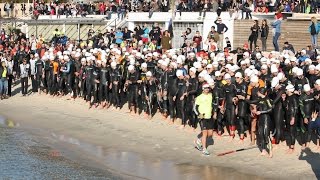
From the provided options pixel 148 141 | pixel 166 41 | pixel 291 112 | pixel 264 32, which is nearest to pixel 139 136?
pixel 148 141

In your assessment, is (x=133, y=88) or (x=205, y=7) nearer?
(x=133, y=88)

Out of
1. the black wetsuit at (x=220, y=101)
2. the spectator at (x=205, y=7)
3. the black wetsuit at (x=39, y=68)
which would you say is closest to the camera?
the black wetsuit at (x=220, y=101)

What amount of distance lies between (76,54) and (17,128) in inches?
200

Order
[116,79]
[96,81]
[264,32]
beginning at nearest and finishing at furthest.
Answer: [116,79] < [96,81] < [264,32]

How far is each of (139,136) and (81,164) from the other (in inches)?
150

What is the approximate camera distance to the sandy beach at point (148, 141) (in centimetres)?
1911

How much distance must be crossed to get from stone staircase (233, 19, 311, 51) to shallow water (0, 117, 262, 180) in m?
12.8

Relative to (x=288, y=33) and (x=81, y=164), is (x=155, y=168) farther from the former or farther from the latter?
(x=288, y=33)

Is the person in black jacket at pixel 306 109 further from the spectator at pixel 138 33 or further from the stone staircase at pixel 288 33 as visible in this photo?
the spectator at pixel 138 33

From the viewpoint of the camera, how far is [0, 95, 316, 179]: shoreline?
1941 centimetres

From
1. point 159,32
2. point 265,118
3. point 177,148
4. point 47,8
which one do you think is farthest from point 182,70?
point 47,8

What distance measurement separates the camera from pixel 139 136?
2409 centimetres

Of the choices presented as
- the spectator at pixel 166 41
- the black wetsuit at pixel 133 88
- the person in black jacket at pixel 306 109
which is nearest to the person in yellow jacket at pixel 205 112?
the person in black jacket at pixel 306 109

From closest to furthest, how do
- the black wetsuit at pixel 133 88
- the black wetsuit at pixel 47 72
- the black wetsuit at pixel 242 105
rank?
the black wetsuit at pixel 242 105 → the black wetsuit at pixel 133 88 → the black wetsuit at pixel 47 72
